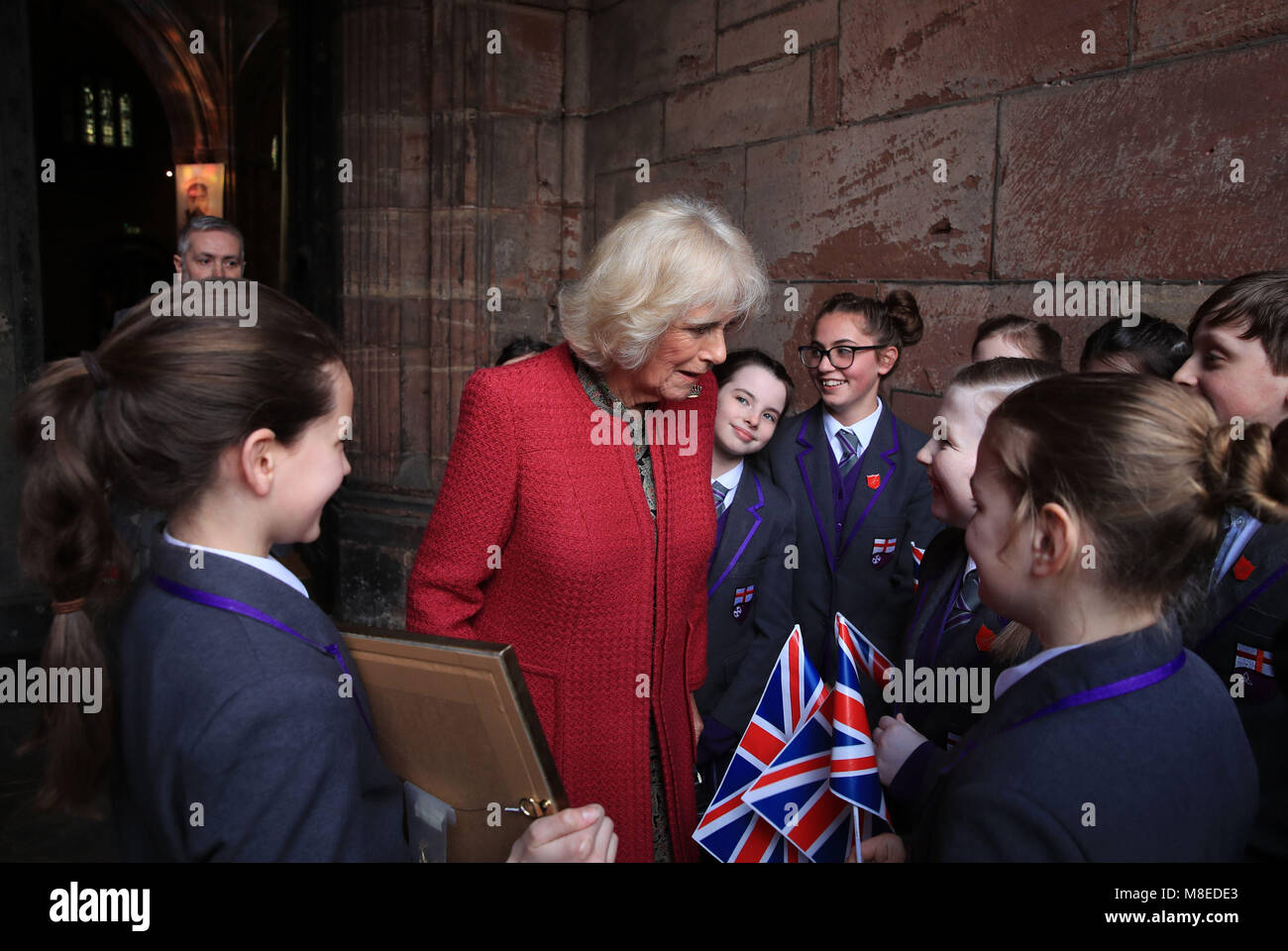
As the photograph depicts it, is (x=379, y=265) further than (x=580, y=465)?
Yes

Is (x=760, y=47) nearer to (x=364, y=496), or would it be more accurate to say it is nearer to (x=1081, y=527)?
(x=364, y=496)

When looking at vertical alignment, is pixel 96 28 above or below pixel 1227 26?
above

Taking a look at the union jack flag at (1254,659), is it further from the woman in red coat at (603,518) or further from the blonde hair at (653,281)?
the blonde hair at (653,281)

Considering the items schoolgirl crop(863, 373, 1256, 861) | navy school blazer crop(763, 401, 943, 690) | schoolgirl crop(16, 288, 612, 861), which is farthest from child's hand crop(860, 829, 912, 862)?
navy school blazer crop(763, 401, 943, 690)

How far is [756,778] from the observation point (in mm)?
1623

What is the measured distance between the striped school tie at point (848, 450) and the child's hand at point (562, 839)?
1968 mm

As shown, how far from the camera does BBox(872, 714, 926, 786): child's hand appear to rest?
4.98 ft

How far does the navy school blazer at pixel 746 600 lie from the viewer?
2.63m

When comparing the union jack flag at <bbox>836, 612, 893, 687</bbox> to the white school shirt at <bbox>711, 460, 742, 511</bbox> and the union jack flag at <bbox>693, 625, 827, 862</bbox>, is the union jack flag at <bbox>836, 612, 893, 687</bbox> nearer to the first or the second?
the union jack flag at <bbox>693, 625, 827, 862</bbox>

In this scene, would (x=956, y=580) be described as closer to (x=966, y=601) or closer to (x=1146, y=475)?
(x=966, y=601)

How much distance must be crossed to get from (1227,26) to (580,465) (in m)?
2.17

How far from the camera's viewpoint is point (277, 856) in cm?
100

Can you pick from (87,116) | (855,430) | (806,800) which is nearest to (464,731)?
(806,800)
